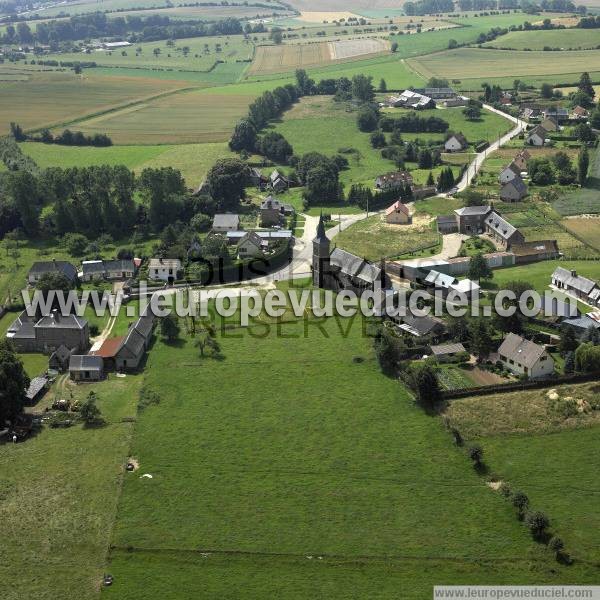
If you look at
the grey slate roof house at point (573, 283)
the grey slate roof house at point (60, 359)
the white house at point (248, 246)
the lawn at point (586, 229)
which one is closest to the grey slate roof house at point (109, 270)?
the white house at point (248, 246)

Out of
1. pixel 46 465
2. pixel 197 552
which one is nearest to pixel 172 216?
pixel 46 465

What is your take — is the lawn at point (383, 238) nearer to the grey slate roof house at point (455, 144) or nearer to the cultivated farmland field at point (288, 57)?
the grey slate roof house at point (455, 144)

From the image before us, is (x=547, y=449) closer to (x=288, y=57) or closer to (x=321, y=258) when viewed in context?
(x=321, y=258)

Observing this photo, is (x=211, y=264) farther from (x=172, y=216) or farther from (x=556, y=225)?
(x=556, y=225)

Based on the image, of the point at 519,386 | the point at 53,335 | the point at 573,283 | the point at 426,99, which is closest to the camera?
the point at 519,386

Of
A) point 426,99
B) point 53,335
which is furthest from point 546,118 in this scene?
point 53,335

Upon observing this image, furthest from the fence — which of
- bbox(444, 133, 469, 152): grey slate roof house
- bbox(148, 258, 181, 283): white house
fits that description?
bbox(444, 133, 469, 152): grey slate roof house
